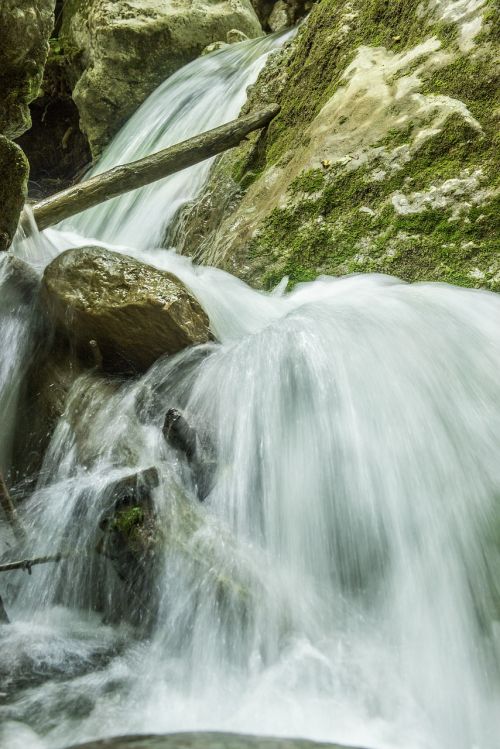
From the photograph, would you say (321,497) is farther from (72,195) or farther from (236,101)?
(236,101)

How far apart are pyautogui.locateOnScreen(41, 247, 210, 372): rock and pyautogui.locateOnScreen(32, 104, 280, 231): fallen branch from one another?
2.09m

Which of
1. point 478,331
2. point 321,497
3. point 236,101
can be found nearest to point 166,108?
point 236,101

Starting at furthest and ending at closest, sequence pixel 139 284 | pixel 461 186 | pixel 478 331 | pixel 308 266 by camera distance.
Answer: pixel 308 266 < pixel 461 186 < pixel 139 284 < pixel 478 331

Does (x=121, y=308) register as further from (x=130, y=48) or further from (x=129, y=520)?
(x=130, y=48)

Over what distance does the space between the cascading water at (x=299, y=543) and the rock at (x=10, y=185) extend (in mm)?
1316

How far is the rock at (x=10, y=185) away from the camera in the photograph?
3.50m

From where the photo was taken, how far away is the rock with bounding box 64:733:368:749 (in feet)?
4.03

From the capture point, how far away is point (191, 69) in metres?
10.6

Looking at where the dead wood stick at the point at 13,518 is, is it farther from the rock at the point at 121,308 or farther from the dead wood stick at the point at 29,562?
the rock at the point at 121,308

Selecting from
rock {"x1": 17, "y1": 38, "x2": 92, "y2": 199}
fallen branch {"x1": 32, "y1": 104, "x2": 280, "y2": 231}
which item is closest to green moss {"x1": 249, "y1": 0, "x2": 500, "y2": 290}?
fallen branch {"x1": 32, "y1": 104, "x2": 280, "y2": 231}

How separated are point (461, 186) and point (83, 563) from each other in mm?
3154

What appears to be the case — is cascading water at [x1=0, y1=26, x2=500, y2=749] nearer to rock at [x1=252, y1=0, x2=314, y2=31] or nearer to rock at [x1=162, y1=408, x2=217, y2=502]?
rock at [x1=162, y1=408, x2=217, y2=502]

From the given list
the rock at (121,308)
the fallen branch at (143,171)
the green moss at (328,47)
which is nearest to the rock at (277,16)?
the green moss at (328,47)

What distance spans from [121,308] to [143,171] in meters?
2.78
